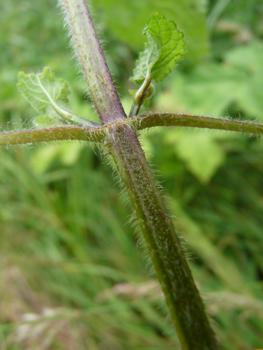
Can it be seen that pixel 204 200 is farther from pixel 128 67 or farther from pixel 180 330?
pixel 180 330

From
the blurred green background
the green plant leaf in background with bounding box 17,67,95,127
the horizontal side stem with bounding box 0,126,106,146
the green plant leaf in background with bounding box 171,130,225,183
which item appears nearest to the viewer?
the horizontal side stem with bounding box 0,126,106,146

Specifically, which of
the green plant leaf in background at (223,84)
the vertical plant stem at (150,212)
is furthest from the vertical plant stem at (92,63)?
the green plant leaf in background at (223,84)

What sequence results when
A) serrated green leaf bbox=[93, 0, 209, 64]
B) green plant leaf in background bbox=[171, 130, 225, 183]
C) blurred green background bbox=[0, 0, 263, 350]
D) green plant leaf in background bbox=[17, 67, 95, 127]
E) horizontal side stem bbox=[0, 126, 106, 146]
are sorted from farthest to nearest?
1. green plant leaf in background bbox=[171, 130, 225, 183]
2. blurred green background bbox=[0, 0, 263, 350]
3. serrated green leaf bbox=[93, 0, 209, 64]
4. green plant leaf in background bbox=[17, 67, 95, 127]
5. horizontal side stem bbox=[0, 126, 106, 146]

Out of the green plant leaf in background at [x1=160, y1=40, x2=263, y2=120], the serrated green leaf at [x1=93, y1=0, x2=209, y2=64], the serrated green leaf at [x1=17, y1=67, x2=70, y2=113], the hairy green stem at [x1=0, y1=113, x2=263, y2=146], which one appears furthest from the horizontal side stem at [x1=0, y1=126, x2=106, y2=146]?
the green plant leaf in background at [x1=160, y1=40, x2=263, y2=120]

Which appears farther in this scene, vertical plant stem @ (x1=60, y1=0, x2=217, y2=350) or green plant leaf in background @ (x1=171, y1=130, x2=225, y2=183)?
green plant leaf in background @ (x1=171, y1=130, x2=225, y2=183)

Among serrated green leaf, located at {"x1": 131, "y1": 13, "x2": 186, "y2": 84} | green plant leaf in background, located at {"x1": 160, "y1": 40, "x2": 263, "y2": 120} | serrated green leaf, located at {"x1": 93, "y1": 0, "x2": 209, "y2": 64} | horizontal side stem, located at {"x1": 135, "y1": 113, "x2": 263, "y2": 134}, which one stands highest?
serrated green leaf, located at {"x1": 93, "y1": 0, "x2": 209, "y2": 64}

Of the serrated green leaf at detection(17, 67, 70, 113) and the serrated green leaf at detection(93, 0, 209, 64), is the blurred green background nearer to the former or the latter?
the serrated green leaf at detection(93, 0, 209, 64)

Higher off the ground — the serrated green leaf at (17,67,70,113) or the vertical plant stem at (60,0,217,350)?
the serrated green leaf at (17,67,70,113)

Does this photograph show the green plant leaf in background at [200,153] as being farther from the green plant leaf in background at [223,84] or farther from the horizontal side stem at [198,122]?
the horizontal side stem at [198,122]
